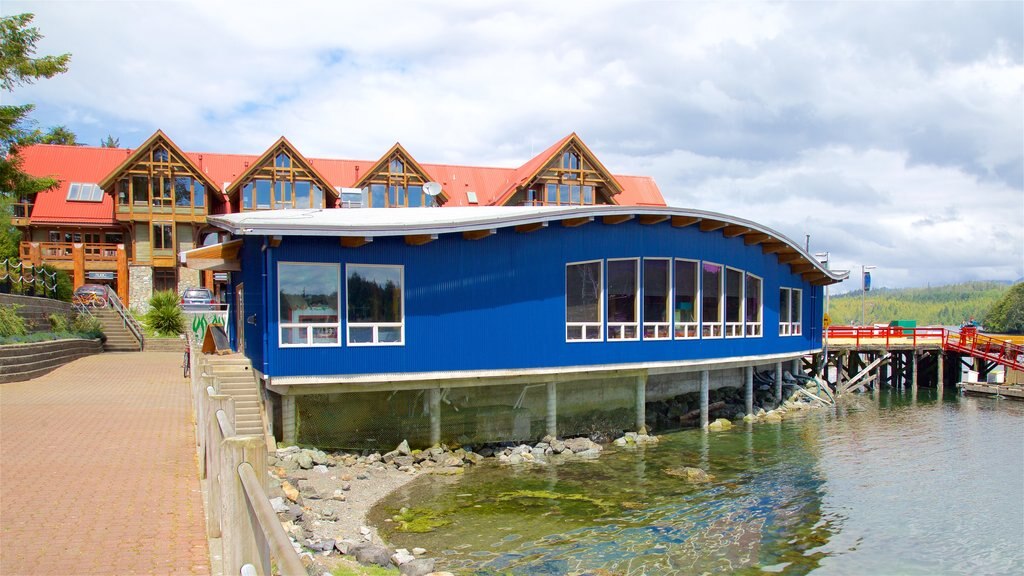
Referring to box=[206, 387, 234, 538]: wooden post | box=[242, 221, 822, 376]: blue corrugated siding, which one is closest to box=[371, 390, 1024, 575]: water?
box=[242, 221, 822, 376]: blue corrugated siding

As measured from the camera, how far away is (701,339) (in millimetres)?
22953

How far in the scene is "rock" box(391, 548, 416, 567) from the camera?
1077 centimetres

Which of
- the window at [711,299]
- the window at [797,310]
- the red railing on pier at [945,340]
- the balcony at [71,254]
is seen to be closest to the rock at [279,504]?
the window at [711,299]

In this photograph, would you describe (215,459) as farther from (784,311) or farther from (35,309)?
(784,311)

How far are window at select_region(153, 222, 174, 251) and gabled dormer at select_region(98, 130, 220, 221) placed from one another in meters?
0.57

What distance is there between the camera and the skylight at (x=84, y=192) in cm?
4238

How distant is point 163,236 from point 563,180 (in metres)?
22.6

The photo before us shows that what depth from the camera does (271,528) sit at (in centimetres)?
319

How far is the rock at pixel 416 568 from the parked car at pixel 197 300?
27343mm

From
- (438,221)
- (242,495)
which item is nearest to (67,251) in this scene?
(438,221)

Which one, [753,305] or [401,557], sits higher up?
[753,305]

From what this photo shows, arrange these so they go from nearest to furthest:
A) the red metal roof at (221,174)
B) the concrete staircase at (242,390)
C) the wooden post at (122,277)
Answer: the concrete staircase at (242,390)
the wooden post at (122,277)
the red metal roof at (221,174)

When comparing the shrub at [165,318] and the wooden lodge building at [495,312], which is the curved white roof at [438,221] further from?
the shrub at [165,318]

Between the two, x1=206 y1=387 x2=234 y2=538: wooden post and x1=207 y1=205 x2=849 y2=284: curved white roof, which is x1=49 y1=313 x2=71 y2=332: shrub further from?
x1=206 y1=387 x2=234 y2=538: wooden post
